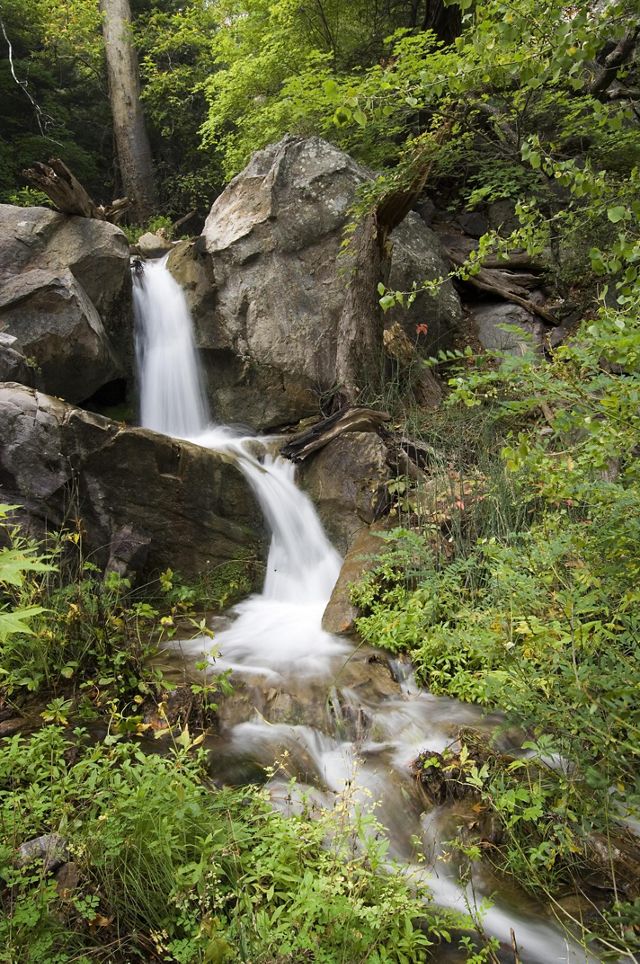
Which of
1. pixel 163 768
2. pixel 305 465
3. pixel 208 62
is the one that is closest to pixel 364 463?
pixel 305 465

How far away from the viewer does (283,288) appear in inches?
310

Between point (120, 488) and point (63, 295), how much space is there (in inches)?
108

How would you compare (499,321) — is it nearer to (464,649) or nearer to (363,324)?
(363,324)

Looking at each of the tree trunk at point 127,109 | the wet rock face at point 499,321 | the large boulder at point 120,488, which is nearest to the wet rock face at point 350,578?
the large boulder at point 120,488

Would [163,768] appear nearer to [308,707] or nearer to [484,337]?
[308,707]

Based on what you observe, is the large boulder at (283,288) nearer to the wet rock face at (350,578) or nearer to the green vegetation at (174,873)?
the wet rock face at (350,578)

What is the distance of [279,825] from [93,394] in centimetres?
593

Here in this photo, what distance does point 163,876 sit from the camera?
2.06m

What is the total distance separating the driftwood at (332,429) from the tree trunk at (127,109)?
8212mm

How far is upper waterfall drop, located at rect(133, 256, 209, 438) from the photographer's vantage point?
7.59m

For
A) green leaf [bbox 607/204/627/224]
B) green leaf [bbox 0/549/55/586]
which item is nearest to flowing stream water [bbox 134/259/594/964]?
green leaf [bbox 0/549/55/586]

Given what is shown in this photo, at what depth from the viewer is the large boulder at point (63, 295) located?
633 centimetres

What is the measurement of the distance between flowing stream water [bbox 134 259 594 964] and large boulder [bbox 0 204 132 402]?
2.28 metres

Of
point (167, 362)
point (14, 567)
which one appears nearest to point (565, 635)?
point (14, 567)
